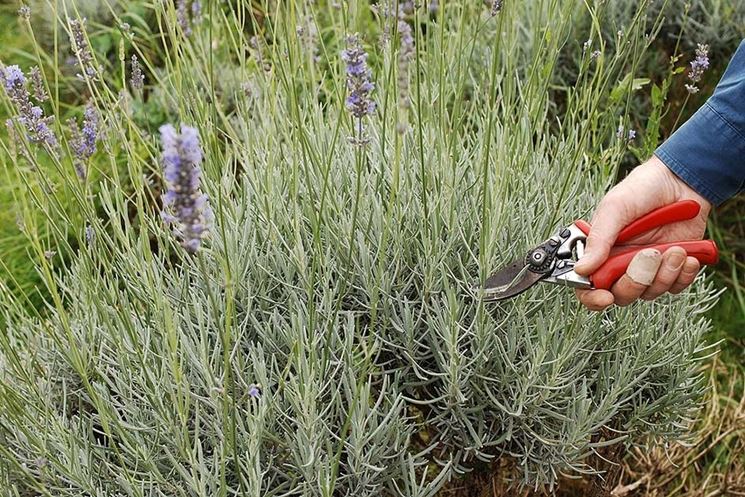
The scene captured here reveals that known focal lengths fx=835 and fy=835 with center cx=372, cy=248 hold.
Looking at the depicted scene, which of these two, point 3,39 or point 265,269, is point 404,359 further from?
point 3,39

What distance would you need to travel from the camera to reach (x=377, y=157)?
1.97 meters

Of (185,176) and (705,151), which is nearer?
(185,176)

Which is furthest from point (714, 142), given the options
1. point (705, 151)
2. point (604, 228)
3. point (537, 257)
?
point (537, 257)

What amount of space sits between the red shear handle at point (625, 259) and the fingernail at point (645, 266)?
41mm

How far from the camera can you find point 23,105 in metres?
1.42

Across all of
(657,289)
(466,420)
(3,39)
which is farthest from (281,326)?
(3,39)

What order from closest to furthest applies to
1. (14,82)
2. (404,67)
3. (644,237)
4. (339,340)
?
1. (404,67)
2. (14,82)
3. (339,340)
4. (644,237)

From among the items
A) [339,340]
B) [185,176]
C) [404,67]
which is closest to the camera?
[185,176]

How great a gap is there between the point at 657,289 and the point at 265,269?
2.50 feet

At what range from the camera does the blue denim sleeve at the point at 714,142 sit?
67.0 inches

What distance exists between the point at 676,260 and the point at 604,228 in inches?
6.0

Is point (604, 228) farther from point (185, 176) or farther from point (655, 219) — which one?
point (185, 176)

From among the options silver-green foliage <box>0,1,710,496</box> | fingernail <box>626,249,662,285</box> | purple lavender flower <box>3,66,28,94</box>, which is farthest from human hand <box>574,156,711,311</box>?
purple lavender flower <box>3,66,28,94</box>

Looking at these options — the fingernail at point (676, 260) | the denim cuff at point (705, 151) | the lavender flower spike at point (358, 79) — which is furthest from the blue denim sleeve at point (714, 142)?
the lavender flower spike at point (358, 79)
